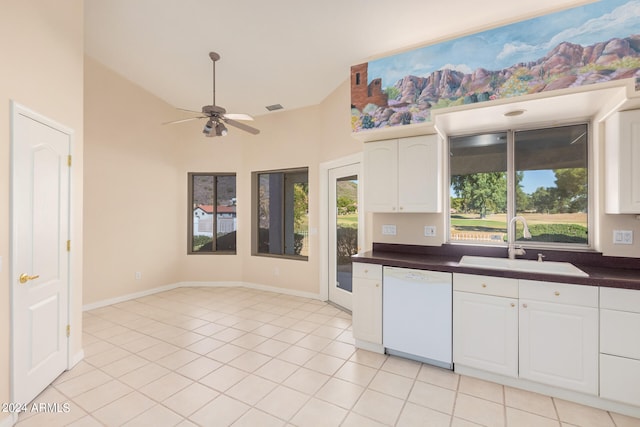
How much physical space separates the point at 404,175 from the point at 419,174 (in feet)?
0.49

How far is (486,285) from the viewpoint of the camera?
96.7 inches

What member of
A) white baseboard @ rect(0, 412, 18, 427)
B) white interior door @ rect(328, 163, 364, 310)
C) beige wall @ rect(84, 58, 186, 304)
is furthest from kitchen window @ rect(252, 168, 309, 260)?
white baseboard @ rect(0, 412, 18, 427)

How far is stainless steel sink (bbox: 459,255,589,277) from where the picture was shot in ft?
7.85

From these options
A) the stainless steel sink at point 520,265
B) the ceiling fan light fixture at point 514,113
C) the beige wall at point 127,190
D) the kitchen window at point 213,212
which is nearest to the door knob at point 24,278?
the beige wall at point 127,190

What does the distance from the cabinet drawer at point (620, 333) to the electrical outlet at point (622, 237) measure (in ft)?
2.49

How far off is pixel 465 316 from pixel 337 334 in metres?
1.49

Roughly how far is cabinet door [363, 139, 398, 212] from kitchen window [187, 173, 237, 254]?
10.7ft

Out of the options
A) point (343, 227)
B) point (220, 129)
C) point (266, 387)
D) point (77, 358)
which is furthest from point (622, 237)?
point (77, 358)

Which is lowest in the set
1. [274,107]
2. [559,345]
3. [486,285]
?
[559,345]

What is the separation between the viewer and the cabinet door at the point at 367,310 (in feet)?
9.64

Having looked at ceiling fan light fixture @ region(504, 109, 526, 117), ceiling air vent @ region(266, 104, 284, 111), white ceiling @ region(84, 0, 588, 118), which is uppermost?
white ceiling @ region(84, 0, 588, 118)

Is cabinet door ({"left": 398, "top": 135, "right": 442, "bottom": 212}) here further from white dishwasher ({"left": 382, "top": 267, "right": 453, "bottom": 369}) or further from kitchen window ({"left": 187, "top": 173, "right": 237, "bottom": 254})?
kitchen window ({"left": 187, "top": 173, "right": 237, "bottom": 254})

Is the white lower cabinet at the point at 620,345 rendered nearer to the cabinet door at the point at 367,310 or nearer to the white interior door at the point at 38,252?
the cabinet door at the point at 367,310

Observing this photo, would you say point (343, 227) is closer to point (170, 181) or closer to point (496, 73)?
point (496, 73)
